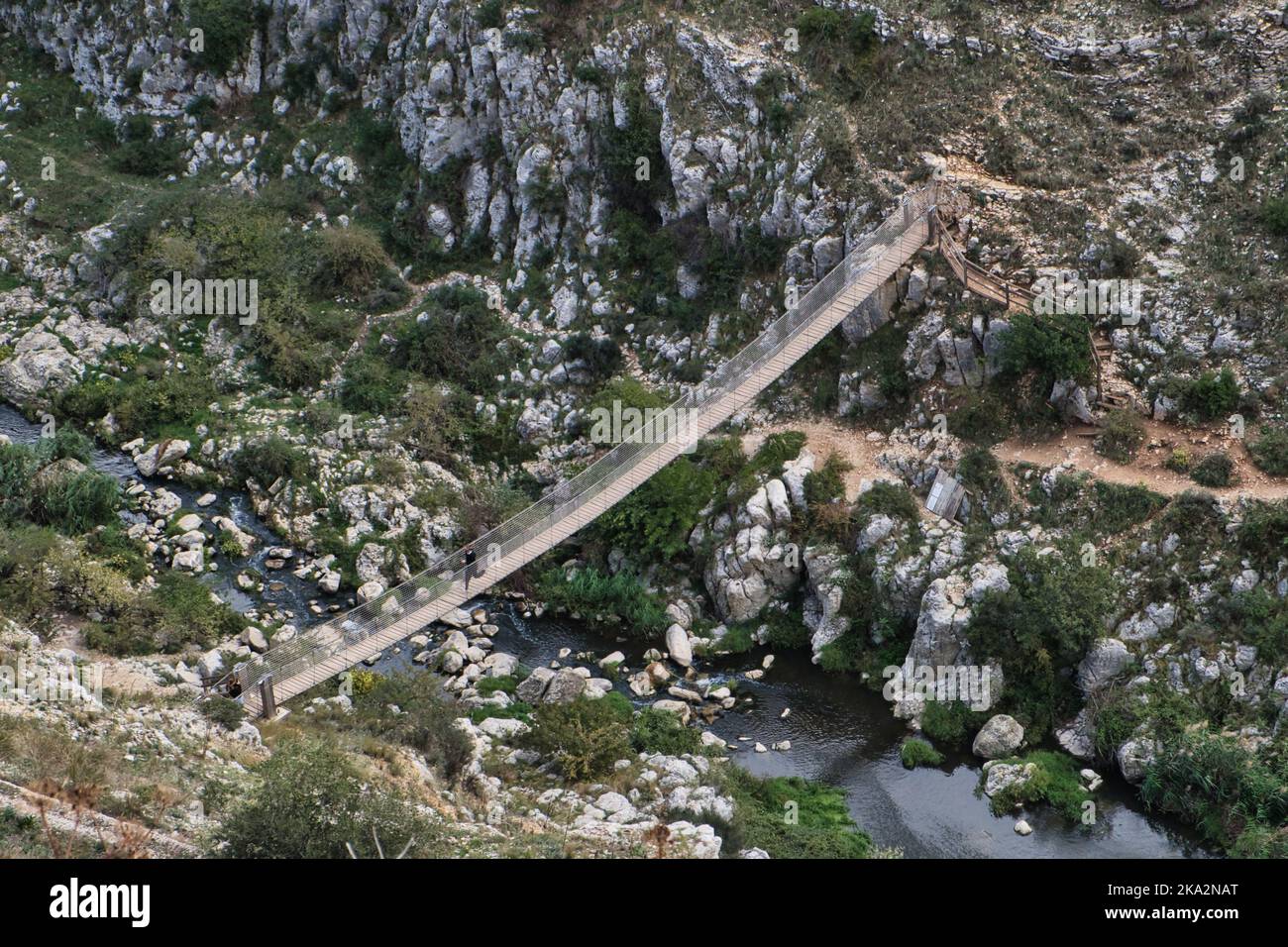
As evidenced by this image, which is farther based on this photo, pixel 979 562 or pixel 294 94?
pixel 294 94

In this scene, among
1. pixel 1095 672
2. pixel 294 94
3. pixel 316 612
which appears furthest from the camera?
pixel 294 94

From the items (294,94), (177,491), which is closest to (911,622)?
(177,491)

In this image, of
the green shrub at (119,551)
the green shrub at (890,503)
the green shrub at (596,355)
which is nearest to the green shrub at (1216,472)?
the green shrub at (890,503)

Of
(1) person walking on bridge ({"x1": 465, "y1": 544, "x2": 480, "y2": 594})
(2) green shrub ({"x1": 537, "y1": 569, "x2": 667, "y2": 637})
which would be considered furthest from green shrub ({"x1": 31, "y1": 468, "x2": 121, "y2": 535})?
(2) green shrub ({"x1": 537, "y1": 569, "x2": 667, "y2": 637})

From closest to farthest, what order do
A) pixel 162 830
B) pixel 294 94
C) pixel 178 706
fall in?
pixel 162 830 → pixel 178 706 → pixel 294 94

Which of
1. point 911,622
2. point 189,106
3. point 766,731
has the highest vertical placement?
point 189,106

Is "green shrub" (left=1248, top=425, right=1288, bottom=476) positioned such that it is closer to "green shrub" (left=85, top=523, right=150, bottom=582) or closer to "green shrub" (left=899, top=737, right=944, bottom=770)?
"green shrub" (left=899, top=737, right=944, bottom=770)

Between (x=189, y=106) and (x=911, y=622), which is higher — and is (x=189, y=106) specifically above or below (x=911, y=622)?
above
